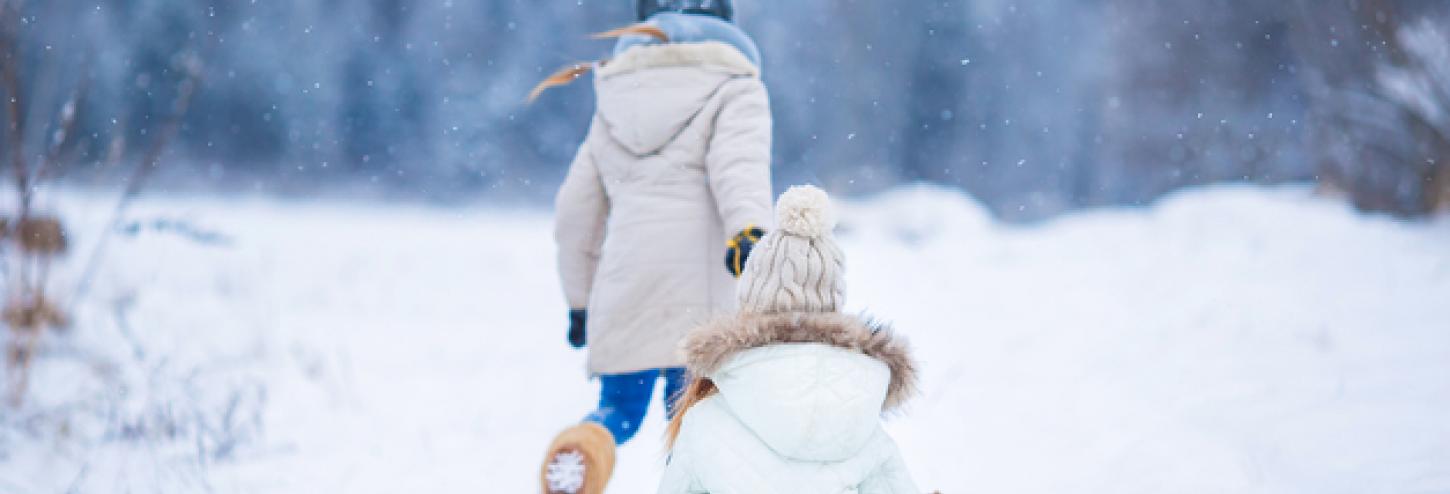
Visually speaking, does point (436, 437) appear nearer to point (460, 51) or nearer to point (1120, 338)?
point (1120, 338)

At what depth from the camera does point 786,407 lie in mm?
1000

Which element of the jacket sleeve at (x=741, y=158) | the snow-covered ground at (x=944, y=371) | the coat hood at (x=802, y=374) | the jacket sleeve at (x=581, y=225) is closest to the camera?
the coat hood at (x=802, y=374)

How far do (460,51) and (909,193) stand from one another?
6.91 metres

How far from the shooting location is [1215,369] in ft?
10.1

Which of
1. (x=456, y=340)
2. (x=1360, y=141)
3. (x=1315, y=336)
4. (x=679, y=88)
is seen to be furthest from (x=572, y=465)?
(x=1360, y=141)

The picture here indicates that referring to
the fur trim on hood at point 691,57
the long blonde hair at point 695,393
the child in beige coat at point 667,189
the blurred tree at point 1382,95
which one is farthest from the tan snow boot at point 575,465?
the blurred tree at point 1382,95

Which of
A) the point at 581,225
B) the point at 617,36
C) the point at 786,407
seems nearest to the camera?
the point at 786,407

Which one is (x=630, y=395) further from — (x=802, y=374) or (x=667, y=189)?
(x=802, y=374)

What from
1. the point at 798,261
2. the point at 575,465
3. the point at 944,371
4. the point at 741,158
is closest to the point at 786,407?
the point at 798,261

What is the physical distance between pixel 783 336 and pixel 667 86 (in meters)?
0.94

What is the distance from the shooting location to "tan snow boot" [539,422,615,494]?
1496mm

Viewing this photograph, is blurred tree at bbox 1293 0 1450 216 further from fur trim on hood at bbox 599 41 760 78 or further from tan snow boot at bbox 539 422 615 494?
tan snow boot at bbox 539 422 615 494

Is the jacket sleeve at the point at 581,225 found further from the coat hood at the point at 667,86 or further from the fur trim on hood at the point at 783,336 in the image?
the fur trim on hood at the point at 783,336

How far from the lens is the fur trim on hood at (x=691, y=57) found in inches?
72.7
